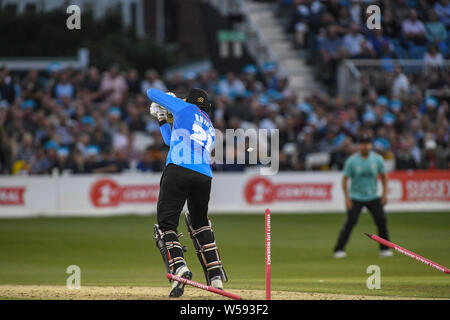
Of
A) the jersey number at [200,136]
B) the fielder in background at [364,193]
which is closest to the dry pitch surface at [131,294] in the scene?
the jersey number at [200,136]

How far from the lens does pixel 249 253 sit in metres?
18.0

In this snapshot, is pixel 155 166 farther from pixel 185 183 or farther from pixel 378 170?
pixel 185 183

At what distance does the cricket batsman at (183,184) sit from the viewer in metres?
10.4

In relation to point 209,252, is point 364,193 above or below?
above

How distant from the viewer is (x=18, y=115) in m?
24.6

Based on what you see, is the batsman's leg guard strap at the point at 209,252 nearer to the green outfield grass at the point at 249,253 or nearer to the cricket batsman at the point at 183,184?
the cricket batsman at the point at 183,184

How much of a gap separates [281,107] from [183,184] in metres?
18.7

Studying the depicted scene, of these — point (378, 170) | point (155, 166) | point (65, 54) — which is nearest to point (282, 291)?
point (378, 170)

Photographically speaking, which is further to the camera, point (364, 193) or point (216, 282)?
point (364, 193)

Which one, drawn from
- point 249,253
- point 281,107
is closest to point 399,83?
point 281,107

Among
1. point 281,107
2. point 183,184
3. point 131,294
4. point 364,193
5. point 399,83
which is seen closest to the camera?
point 183,184

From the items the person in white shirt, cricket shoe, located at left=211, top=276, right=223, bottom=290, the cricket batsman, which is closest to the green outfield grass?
cricket shoe, located at left=211, top=276, right=223, bottom=290

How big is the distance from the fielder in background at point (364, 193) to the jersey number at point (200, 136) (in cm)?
697

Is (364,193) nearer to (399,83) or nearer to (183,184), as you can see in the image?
(183,184)
